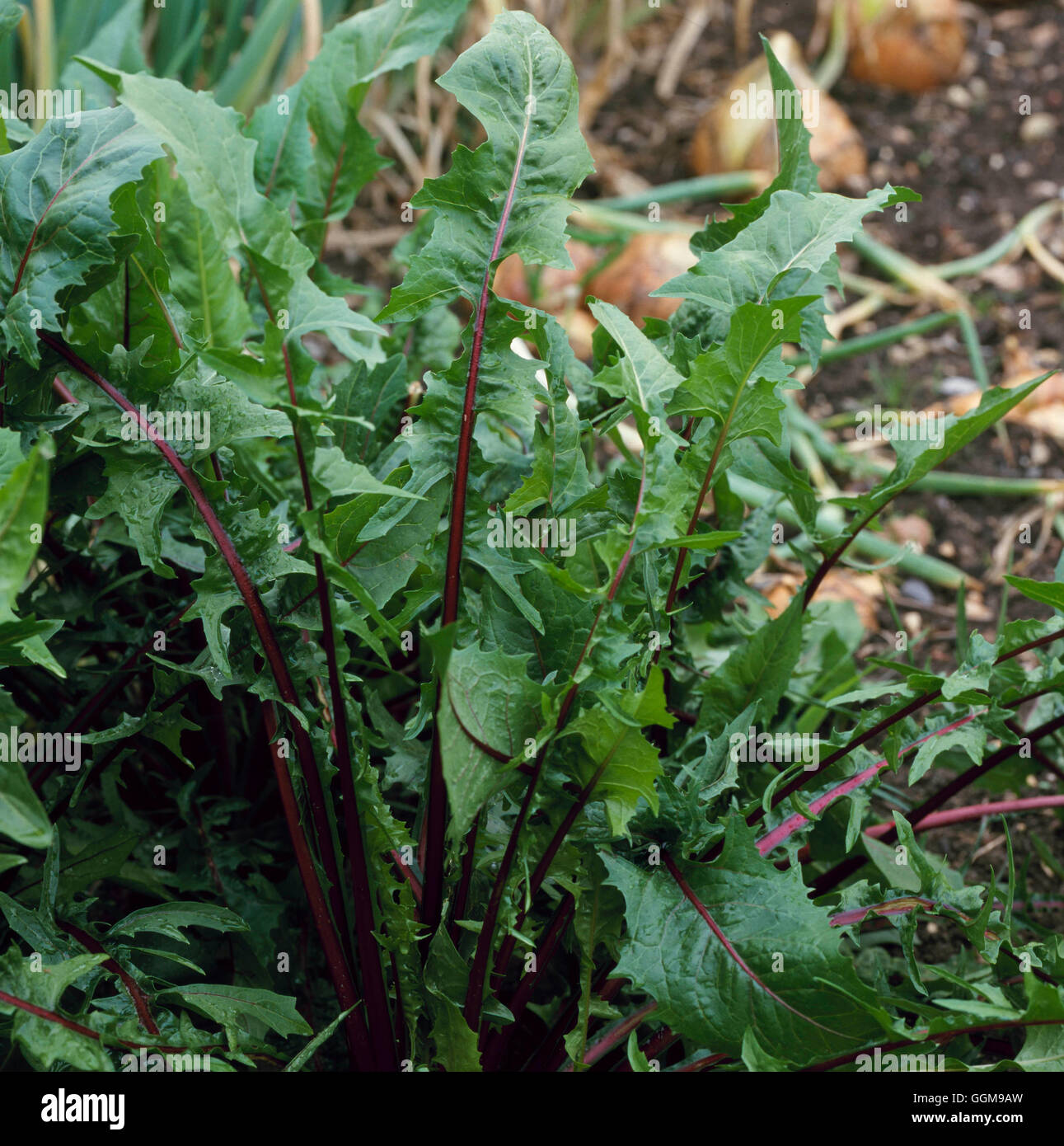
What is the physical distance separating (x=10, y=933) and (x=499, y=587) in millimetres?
533

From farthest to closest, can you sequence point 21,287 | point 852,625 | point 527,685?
point 852,625
point 21,287
point 527,685

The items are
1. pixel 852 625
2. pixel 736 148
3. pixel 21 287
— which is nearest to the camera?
pixel 21 287

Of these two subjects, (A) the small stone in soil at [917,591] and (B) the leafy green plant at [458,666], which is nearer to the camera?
(B) the leafy green plant at [458,666]

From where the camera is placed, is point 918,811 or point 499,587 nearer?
point 499,587

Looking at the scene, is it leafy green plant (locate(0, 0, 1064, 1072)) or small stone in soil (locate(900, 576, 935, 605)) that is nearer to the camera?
leafy green plant (locate(0, 0, 1064, 1072))

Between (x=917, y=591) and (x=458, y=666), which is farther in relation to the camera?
(x=917, y=591)

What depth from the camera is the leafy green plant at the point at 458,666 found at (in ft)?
2.41

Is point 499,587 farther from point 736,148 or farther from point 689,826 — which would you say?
point 736,148

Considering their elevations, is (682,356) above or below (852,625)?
above

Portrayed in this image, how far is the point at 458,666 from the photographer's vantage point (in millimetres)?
695

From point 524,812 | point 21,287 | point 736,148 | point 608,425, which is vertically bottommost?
point 524,812

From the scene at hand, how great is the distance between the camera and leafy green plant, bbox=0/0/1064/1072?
2.41 feet
